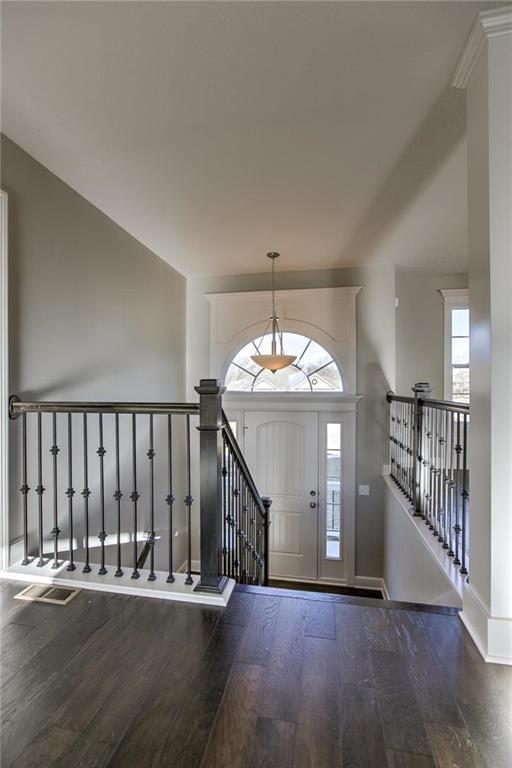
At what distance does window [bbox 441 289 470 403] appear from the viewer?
4.40 m

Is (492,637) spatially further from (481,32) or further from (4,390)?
(4,390)

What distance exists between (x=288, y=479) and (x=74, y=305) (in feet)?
10.3

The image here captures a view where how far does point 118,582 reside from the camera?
1.87m

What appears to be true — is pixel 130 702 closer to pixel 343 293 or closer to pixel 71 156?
pixel 71 156

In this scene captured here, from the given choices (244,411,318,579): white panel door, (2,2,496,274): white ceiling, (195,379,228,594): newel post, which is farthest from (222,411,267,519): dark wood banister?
(2,2,496,274): white ceiling

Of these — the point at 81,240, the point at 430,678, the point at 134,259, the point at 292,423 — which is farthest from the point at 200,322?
the point at 430,678

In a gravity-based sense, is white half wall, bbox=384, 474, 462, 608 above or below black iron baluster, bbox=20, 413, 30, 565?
below

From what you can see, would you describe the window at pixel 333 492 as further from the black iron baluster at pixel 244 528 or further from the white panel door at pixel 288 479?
the black iron baluster at pixel 244 528

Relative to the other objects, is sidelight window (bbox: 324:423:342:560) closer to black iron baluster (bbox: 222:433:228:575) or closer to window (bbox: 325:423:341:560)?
window (bbox: 325:423:341:560)

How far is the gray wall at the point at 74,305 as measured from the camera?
212 centimetres

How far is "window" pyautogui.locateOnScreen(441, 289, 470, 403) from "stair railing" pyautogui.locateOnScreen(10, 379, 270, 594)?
295cm

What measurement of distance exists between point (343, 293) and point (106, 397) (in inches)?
117

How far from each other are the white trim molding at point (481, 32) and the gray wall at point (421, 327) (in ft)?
9.69

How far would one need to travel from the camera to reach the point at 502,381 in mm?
1362
